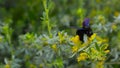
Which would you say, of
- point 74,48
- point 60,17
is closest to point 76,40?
point 74,48

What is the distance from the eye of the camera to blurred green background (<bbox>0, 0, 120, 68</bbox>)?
182 cm

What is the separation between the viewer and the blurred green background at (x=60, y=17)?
71.6 inches

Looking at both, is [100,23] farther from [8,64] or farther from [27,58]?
[8,64]

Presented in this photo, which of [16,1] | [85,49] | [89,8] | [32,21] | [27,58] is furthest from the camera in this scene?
[16,1]

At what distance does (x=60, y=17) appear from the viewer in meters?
2.27

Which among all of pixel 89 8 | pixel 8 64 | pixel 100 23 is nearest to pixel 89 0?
pixel 89 8

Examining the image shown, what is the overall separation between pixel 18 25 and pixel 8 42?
1.37 ft

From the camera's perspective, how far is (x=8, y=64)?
5.30 feet

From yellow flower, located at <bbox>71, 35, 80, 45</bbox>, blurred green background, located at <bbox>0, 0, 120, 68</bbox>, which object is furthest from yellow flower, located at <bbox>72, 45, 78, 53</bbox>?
blurred green background, located at <bbox>0, 0, 120, 68</bbox>

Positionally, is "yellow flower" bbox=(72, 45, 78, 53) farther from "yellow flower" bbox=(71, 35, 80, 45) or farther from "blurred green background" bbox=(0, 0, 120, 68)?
"blurred green background" bbox=(0, 0, 120, 68)

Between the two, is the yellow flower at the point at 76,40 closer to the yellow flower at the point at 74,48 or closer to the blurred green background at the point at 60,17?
the yellow flower at the point at 74,48

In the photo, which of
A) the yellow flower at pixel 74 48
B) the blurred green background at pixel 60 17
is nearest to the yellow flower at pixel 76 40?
the yellow flower at pixel 74 48

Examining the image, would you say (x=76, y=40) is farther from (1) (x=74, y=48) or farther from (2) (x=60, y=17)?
(2) (x=60, y=17)

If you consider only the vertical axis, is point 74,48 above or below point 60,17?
below
